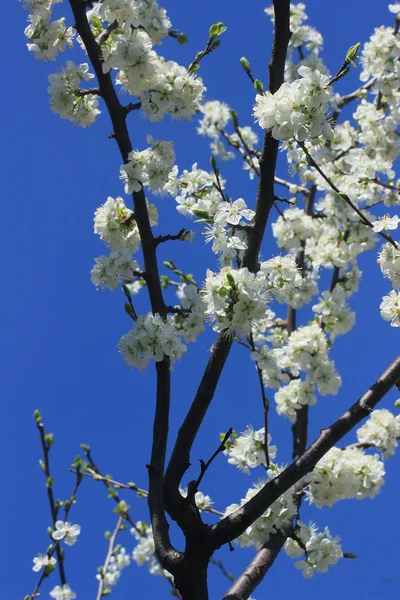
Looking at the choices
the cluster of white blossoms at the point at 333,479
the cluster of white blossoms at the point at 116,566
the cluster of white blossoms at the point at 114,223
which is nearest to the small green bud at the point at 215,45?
the cluster of white blossoms at the point at 114,223

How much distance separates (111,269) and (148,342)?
21.8 inches

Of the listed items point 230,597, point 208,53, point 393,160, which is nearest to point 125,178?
point 208,53

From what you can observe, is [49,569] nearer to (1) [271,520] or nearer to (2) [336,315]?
(1) [271,520]

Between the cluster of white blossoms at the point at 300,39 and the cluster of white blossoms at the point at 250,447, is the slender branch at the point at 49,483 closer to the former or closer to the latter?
the cluster of white blossoms at the point at 250,447

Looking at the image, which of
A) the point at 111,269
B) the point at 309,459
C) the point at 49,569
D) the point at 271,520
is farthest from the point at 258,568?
the point at 49,569

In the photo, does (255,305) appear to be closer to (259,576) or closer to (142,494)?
(259,576)

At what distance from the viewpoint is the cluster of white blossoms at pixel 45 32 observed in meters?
3.42

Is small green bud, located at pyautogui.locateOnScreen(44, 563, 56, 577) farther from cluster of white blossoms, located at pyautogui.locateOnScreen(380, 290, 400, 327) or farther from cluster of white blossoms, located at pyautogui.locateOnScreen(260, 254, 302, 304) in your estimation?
cluster of white blossoms, located at pyautogui.locateOnScreen(380, 290, 400, 327)

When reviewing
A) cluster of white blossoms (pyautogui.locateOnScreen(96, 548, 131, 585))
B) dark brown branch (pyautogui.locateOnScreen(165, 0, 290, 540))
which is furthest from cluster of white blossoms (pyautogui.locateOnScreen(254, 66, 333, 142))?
cluster of white blossoms (pyautogui.locateOnScreen(96, 548, 131, 585))

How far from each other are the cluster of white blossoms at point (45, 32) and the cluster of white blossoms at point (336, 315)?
2.94m

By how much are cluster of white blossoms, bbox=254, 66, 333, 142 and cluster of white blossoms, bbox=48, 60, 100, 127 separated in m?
1.24

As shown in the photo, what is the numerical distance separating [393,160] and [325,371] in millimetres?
2243

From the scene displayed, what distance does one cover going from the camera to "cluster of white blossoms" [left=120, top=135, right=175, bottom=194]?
325 cm

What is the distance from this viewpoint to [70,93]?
3463 mm
